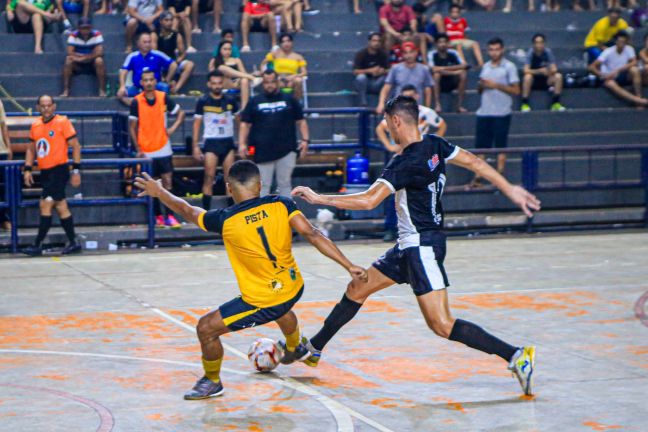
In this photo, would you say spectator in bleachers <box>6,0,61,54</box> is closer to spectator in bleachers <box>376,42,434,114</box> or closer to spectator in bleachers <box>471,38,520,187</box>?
spectator in bleachers <box>376,42,434,114</box>

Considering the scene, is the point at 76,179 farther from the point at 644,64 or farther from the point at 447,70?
the point at 644,64

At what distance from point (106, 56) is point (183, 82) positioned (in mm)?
1752

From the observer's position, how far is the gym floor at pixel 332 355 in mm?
7676

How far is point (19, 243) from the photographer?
17.0 meters

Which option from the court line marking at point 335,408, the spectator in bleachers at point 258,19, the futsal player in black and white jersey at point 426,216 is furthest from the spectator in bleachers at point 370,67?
the futsal player in black and white jersey at point 426,216

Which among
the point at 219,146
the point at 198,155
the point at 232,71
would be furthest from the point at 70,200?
the point at 232,71

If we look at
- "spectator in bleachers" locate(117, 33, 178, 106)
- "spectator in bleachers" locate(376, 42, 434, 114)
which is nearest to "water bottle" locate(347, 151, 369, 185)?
"spectator in bleachers" locate(376, 42, 434, 114)

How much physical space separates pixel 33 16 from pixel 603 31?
11.3 meters

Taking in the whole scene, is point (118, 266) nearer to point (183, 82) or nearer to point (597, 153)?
point (183, 82)

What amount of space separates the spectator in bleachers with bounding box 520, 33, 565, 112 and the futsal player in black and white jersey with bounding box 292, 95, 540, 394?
14.1m

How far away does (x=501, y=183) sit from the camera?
8352 mm

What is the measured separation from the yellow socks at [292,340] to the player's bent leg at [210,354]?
0.75 metres

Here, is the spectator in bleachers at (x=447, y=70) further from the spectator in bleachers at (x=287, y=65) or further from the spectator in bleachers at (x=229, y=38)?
the spectator in bleachers at (x=229, y=38)

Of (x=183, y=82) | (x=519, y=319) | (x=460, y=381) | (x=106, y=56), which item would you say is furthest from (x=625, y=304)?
(x=106, y=56)
